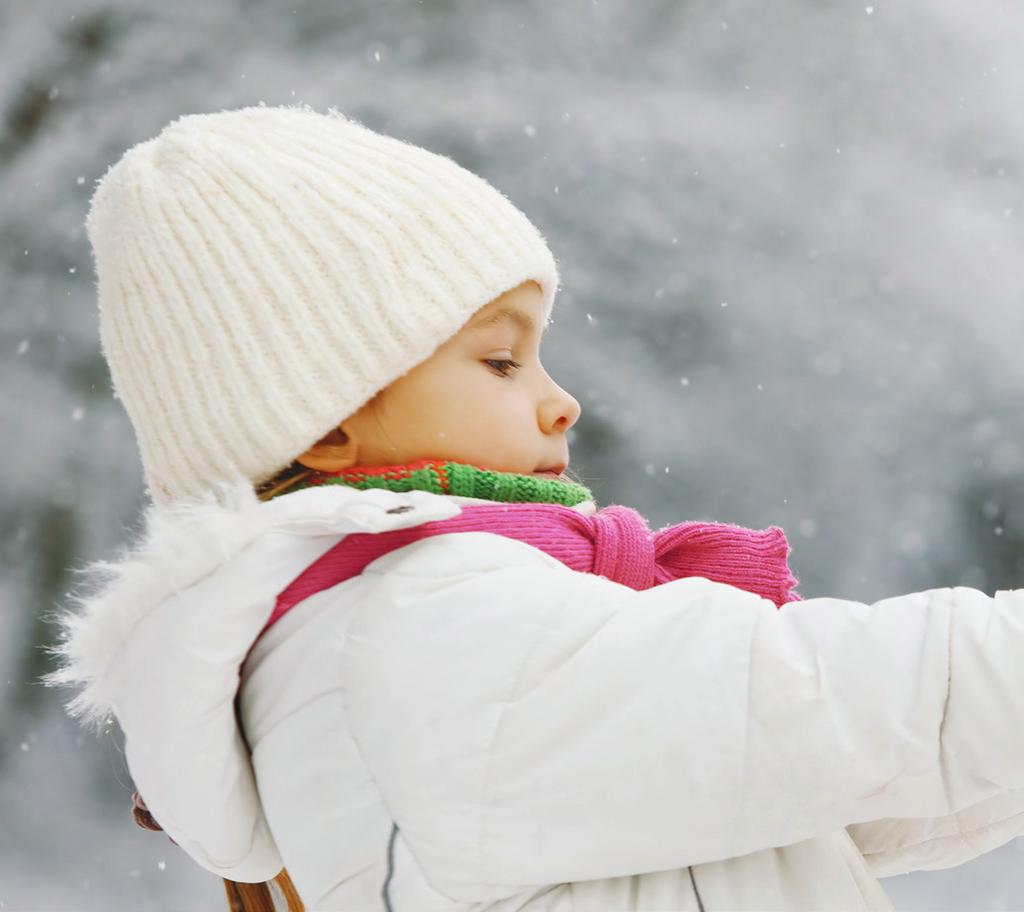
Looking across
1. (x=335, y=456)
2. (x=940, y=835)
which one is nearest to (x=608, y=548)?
(x=335, y=456)

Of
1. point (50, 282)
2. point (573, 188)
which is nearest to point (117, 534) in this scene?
point (50, 282)

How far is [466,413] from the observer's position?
0.94m

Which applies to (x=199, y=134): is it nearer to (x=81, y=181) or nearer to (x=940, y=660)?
(x=940, y=660)

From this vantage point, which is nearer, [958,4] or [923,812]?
[923,812]

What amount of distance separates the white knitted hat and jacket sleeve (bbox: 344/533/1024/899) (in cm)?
23

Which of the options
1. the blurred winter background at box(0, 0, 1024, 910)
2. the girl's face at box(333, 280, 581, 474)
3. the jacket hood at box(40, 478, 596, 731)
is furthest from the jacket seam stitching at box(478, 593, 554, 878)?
the blurred winter background at box(0, 0, 1024, 910)

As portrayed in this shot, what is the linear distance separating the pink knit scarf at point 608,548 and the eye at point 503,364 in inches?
5.3

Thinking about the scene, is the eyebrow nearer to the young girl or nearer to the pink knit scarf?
the young girl

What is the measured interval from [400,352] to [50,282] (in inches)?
69.5

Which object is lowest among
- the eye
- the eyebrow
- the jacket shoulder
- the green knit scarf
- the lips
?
the lips

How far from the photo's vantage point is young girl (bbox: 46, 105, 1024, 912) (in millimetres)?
719

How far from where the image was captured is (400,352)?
3.03ft

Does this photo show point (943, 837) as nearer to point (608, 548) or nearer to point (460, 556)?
point (608, 548)

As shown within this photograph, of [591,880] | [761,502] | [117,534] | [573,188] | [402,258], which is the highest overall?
[402,258]
